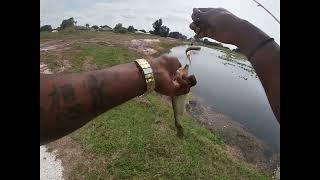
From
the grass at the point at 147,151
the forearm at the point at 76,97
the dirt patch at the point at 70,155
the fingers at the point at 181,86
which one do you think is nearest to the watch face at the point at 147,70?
the forearm at the point at 76,97

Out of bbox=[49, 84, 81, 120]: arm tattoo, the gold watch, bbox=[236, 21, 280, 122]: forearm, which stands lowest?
bbox=[49, 84, 81, 120]: arm tattoo

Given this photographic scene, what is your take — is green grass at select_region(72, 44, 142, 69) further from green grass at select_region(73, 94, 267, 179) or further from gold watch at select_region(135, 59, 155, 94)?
gold watch at select_region(135, 59, 155, 94)

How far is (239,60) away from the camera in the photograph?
145 ft

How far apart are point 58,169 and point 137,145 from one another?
1.93 meters

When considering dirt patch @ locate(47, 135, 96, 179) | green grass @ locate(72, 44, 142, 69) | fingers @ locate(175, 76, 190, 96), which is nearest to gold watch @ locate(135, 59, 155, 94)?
fingers @ locate(175, 76, 190, 96)

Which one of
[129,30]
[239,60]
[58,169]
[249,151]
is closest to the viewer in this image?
[58,169]

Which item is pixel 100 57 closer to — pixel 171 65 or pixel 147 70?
pixel 171 65

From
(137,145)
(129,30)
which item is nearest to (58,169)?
(137,145)

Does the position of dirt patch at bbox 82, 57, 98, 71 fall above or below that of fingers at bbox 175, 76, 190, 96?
below

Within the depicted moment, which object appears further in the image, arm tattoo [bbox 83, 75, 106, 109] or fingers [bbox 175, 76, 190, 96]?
fingers [bbox 175, 76, 190, 96]

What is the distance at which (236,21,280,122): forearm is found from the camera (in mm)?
2023

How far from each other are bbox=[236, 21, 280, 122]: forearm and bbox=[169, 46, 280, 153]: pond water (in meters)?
9.36
